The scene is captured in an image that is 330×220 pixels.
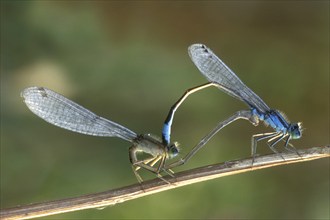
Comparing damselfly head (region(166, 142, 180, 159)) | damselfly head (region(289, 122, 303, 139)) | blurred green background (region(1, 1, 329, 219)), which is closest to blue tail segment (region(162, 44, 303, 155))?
damselfly head (region(289, 122, 303, 139))

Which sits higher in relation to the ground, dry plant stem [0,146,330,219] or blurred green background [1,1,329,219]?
blurred green background [1,1,329,219]

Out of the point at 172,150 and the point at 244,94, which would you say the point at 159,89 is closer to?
the point at 244,94

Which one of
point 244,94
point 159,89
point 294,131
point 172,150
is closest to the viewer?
point 172,150

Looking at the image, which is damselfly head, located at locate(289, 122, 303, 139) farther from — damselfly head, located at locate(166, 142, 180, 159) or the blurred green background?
the blurred green background

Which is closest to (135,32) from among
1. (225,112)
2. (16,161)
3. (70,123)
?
(225,112)

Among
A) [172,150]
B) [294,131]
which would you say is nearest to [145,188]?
[172,150]

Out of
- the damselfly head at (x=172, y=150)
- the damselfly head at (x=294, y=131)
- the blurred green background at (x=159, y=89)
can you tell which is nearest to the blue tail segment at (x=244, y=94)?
the damselfly head at (x=294, y=131)
